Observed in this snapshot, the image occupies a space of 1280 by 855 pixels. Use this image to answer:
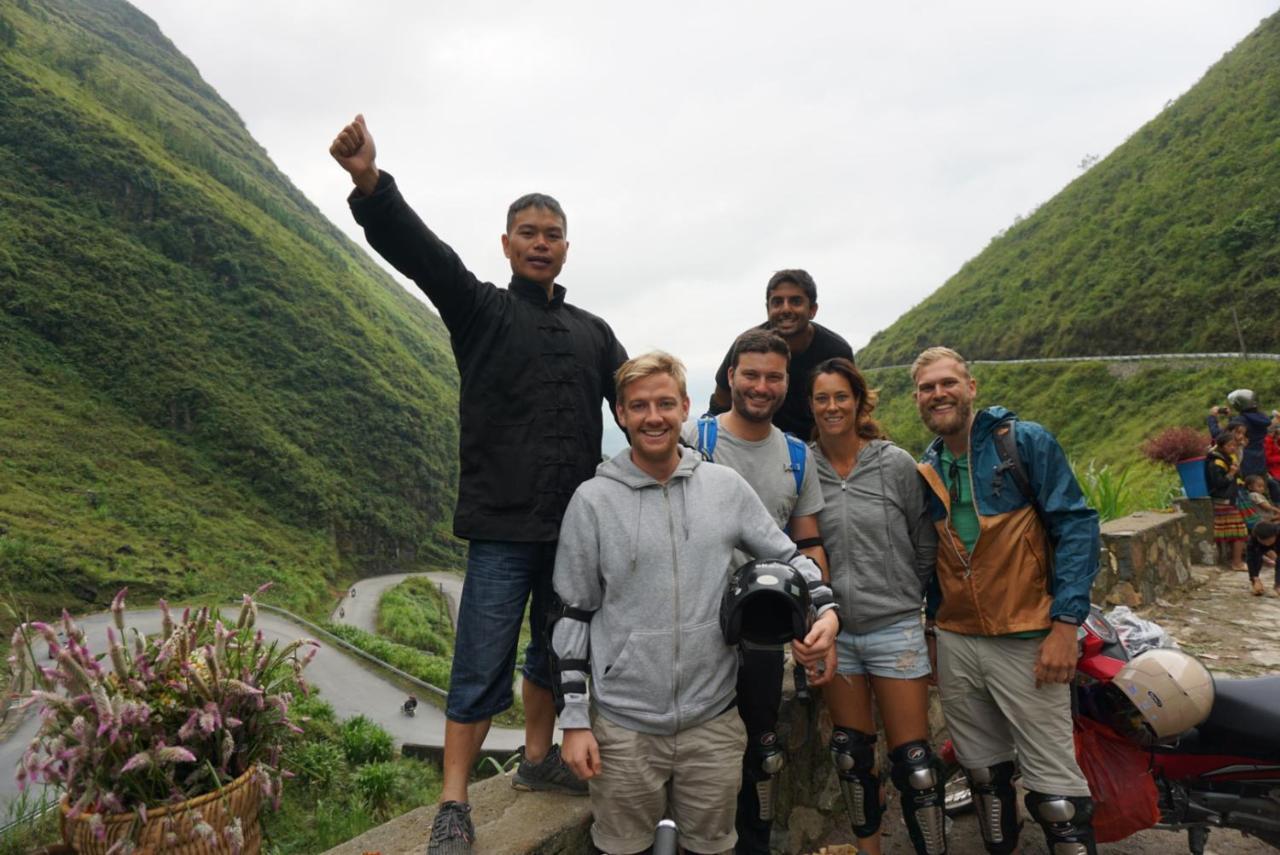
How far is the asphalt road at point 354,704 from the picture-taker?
21.4 metres

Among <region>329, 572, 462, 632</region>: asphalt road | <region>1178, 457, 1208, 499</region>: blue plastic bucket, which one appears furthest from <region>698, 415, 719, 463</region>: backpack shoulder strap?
<region>329, 572, 462, 632</region>: asphalt road

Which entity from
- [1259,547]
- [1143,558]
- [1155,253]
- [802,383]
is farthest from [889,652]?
[1155,253]

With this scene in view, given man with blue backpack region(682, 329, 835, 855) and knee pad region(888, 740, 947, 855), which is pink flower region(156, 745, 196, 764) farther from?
knee pad region(888, 740, 947, 855)

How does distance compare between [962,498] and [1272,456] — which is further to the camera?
[1272,456]

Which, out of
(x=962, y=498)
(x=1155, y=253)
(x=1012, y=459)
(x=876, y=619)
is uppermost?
(x=1155, y=253)

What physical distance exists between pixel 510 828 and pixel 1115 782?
2.33m

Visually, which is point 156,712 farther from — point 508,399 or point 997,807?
point 997,807

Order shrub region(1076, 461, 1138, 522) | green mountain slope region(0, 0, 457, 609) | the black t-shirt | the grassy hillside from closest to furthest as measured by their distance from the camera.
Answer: the black t-shirt
shrub region(1076, 461, 1138, 522)
the grassy hillside
green mountain slope region(0, 0, 457, 609)

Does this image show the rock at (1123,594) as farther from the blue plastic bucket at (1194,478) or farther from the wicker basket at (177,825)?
the wicker basket at (177,825)

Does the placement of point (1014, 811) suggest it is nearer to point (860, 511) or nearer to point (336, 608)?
point (860, 511)

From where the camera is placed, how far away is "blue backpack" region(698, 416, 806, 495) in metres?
3.09

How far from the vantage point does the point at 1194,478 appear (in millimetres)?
9773

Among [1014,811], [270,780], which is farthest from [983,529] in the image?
[270,780]

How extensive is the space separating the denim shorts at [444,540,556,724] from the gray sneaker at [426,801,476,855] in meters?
0.29
